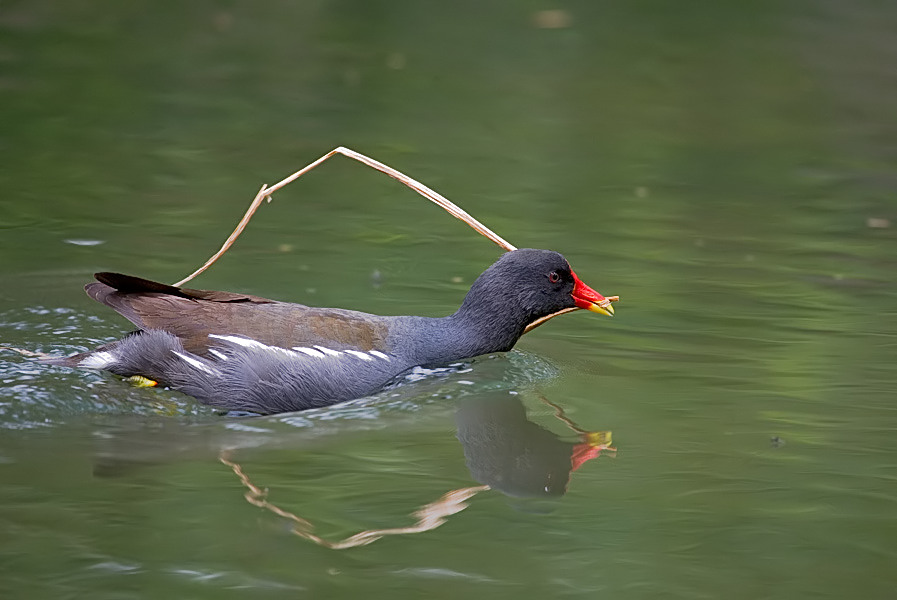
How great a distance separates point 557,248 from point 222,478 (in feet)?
12.2

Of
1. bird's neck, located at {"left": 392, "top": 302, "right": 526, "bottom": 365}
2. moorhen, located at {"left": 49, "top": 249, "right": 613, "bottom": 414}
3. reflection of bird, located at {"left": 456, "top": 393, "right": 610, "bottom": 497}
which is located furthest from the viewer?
bird's neck, located at {"left": 392, "top": 302, "right": 526, "bottom": 365}

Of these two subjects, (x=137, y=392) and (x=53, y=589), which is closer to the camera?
(x=53, y=589)

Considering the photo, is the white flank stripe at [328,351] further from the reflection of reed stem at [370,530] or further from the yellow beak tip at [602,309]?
the yellow beak tip at [602,309]

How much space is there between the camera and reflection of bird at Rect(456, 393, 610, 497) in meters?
5.29

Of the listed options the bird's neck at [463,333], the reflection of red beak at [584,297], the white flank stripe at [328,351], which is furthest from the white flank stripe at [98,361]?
the reflection of red beak at [584,297]

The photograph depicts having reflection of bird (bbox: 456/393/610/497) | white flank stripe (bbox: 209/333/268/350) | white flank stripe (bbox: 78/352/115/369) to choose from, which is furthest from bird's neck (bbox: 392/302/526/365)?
white flank stripe (bbox: 78/352/115/369)

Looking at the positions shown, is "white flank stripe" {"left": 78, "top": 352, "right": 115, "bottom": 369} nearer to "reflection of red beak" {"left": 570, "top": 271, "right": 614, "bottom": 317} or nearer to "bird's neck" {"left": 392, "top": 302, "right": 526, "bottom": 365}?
"bird's neck" {"left": 392, "top": 302, "right": 526, "bottom": 365}

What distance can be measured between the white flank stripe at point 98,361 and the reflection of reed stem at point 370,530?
1.07m

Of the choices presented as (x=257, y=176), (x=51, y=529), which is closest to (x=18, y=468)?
(x=51, y=529)

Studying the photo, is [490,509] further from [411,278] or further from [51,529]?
[411,278]

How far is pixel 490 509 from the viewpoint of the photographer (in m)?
4.95

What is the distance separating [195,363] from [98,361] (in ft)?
1.59

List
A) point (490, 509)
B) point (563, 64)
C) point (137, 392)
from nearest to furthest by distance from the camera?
point (490, 509)
point (137, 392)
point (563, 64)

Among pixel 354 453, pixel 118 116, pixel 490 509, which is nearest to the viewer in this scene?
pixel 490 509
